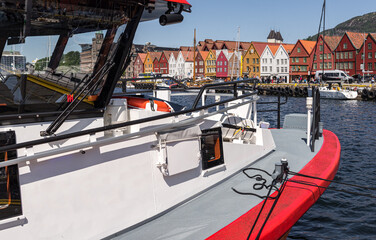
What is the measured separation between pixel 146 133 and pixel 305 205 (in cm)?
237

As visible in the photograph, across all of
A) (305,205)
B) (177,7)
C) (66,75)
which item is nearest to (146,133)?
(66,75)

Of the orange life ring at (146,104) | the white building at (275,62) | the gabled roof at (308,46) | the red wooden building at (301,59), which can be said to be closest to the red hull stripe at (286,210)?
the orange life ring at (146,104)

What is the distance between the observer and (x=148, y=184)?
4.08 meters

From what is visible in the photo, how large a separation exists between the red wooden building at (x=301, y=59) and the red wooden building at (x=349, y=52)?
5848 mm

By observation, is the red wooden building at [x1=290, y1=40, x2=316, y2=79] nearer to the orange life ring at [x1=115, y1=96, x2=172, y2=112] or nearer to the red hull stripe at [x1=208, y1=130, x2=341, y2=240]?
the red hull stripe at [x1=208, y1=130, x2=341, y2=240]

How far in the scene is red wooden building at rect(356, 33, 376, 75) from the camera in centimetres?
7419

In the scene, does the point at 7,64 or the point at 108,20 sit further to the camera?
the point at 108,20


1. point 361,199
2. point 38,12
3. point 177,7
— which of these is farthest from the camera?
point 361,199

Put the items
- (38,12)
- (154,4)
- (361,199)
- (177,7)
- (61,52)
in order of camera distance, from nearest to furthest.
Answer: (38,12)
(61,52)
(154,4)
(177,7)
(361,199)

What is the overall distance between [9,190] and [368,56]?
271ft

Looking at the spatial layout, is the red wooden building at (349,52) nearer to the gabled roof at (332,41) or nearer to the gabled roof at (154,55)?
the gabled roof at (332,41)

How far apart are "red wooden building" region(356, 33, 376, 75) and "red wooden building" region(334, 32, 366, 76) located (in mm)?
558

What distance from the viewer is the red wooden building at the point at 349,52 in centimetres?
7775

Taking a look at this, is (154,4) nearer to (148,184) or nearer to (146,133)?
(146,133)
